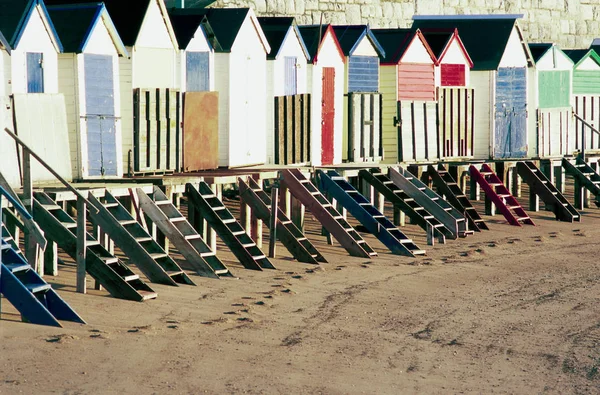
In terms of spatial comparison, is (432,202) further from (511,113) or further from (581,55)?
(581,55)

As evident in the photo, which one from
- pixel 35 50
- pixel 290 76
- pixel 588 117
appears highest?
pixel 35 50

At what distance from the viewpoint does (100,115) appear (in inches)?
628

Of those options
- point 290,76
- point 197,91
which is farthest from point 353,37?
point 197,91

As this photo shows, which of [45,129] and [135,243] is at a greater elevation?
[45,129]

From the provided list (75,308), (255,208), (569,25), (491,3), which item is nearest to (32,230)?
(75,308)

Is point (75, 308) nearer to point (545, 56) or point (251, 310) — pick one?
point (251, 310)

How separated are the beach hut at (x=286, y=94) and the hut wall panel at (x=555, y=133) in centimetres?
619

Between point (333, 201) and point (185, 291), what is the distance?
6459mm

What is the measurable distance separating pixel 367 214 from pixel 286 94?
277 cm

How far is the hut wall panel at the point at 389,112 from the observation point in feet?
69.1

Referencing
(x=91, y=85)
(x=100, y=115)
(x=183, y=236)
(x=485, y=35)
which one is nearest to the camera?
(x=183, y=236)

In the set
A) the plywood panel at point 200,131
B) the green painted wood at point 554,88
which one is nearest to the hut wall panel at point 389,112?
the green painted wood at point 554,88

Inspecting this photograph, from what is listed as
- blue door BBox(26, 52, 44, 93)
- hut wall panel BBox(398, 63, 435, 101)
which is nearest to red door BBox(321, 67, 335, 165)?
hut wall panel BBox(398, 63, 435, 101)

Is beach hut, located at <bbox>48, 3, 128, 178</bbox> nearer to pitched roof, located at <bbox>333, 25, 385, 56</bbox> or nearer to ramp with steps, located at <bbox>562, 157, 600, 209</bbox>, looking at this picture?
pitched roof, located at <bbox>333, 25, 385, 56</bbox>
